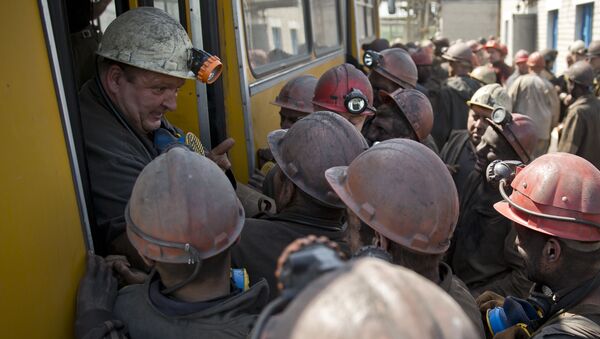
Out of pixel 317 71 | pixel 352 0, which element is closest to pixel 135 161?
pixel 317 71

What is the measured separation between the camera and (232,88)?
151 inches

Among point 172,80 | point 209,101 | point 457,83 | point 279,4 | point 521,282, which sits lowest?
point 521,282

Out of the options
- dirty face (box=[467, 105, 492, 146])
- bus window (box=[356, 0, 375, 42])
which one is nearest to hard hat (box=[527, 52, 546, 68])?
bus window (box=[356, 0, 375, 42])

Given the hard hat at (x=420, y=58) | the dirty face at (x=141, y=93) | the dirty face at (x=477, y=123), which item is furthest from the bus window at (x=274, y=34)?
the hard hat at (x=420, y=58)

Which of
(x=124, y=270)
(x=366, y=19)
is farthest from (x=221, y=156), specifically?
(x=366, y=19)

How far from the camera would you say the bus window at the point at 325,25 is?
6.94m

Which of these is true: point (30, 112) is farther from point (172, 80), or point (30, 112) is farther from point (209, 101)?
point (209, 101)

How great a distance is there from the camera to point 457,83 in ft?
24.2

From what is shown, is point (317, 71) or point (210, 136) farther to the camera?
point (317, 71)

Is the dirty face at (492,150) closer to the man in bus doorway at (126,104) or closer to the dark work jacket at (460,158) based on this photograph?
the dark work jacket at (460,158)

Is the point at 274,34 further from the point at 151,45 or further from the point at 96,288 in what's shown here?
the point at 96,288

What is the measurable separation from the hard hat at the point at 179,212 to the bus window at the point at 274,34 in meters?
2.56

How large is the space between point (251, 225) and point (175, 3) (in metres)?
1.87

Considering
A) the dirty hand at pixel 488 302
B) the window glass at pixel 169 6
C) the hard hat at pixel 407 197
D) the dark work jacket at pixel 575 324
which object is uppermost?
the window glass at pixel 169 6
